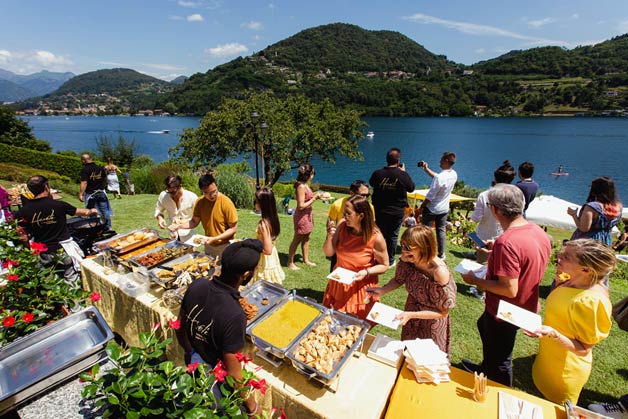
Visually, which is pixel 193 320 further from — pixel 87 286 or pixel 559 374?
pixel 87 286

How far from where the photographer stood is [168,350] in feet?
9.92

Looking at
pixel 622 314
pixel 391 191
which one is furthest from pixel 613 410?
pixel 391 191

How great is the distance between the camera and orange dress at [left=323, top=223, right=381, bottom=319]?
10.5 ft

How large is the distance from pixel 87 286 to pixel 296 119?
871 inches

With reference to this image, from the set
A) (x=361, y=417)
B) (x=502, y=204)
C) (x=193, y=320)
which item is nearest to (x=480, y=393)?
(x=361, y=417)

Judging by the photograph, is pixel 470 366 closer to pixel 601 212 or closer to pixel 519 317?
pixel 519 317

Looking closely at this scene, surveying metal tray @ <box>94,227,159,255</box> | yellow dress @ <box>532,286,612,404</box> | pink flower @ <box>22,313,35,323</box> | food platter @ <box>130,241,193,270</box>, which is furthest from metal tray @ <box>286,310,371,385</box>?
metal tray @ <box>94,227,159,255</box>

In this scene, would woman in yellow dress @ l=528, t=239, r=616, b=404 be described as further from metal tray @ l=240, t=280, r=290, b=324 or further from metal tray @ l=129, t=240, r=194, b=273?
metal tray @ l=129, t=240, r=194, b=273

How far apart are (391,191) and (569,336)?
3.18 m

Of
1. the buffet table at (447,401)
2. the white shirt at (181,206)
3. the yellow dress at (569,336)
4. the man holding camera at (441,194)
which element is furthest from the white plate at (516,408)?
the white shirt at (181,206)

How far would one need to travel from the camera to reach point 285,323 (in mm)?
2506

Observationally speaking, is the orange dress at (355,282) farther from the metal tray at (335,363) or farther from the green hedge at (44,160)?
the green hedge at (44,160)

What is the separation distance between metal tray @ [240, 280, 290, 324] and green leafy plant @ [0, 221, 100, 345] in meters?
1.28

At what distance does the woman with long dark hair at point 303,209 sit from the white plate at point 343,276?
2.32 metres
